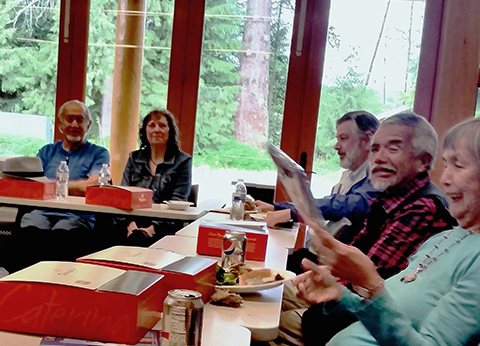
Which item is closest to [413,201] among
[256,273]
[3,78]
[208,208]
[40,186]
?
[256,273]

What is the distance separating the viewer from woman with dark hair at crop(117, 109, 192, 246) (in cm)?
355

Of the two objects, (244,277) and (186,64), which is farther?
(186,64)

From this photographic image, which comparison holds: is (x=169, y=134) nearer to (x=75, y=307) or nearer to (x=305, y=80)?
(x=305, y=80)

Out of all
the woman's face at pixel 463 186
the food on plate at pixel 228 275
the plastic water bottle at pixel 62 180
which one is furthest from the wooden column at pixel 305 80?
the woman's face at pixel 463 186

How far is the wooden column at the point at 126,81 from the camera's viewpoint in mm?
4871

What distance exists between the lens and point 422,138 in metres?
1.80

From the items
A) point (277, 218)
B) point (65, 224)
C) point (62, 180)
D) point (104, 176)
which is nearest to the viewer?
point (277, 218)

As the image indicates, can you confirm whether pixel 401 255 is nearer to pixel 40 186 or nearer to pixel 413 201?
pixel 413 201

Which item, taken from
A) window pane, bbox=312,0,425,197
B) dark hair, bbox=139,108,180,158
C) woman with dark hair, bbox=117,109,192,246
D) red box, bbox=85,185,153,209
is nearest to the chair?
woman with dark hair, bbox=117,109,192,246

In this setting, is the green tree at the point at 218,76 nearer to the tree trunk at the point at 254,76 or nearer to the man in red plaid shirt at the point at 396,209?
the tree trunk at the point at 254,76

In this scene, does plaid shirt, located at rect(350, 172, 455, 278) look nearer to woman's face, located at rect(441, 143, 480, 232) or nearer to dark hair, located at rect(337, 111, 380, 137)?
woman's face, located at rect(441, 143, 480, 232)

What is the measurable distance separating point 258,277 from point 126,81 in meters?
3.96

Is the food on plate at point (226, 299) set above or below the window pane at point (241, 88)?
below

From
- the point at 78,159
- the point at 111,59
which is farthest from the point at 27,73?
the point at 78,159
